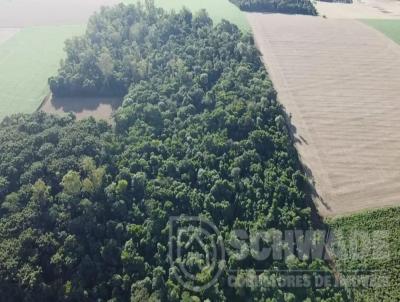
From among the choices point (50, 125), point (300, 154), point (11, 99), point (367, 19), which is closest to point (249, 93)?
point (300, 154)

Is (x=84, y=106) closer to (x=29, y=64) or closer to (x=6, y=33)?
(x=29, y=64)

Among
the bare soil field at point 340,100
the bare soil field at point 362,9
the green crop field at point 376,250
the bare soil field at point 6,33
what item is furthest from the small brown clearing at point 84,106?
the bare soil field at point 362,9

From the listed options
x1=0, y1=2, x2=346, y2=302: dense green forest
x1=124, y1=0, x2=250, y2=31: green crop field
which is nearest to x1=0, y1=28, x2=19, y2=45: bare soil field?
x1=0, y1=2, x2=346, y2=302: dense green forest

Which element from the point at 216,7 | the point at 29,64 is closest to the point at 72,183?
the point at 29,64

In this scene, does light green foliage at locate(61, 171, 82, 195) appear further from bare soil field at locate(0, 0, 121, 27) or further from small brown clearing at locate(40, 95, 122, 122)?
bare soil field at locate(0, 0, 121, 27)

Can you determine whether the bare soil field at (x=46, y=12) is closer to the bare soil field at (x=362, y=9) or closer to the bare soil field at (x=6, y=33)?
the bare soil field at (x=6, y=33)

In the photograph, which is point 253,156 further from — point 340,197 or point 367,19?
point 367,19
